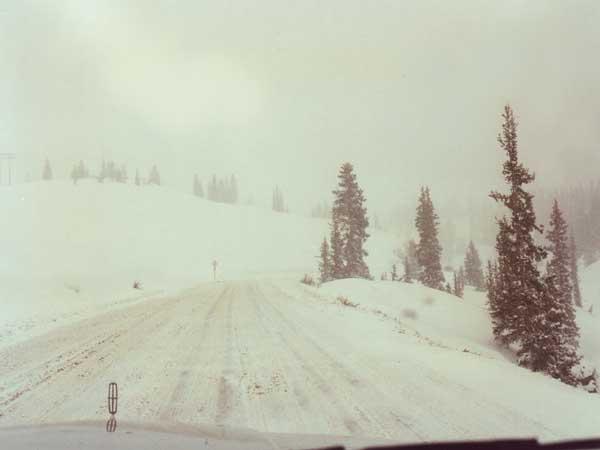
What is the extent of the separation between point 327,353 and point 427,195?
161ft

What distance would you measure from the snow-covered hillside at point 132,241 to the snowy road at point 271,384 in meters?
13.7

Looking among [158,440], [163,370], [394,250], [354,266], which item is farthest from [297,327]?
[394,250]

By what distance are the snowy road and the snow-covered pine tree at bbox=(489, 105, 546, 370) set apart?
11.2 m

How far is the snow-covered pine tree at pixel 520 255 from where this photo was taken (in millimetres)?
21578

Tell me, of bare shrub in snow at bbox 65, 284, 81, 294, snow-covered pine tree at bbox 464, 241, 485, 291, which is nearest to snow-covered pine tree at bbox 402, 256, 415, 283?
snow-covered pine tree at bbox 464, 241, 485, 291

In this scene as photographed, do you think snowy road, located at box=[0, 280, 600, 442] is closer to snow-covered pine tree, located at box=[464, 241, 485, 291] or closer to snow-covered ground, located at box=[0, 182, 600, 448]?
snow-covered ground, located at box=[0, 182, 600, 448]

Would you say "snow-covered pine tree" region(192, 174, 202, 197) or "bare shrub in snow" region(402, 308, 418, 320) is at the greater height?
"snow-covered pine tree" region(192, 174, 202, 197)

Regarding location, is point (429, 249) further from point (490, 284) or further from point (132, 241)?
point (132, 241)

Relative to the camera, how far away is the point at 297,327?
1401cm

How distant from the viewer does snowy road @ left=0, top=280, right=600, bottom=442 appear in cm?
577

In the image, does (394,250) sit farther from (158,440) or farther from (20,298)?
(158,440)

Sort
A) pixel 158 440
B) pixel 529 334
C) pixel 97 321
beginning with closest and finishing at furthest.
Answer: pixel 158 440
pixel 97 321
pixel 529 334

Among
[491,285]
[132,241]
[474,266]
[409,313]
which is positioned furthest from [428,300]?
[474,266]

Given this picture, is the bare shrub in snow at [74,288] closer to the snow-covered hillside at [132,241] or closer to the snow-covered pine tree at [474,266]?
A: the snow-covered hillside at [132,241]
